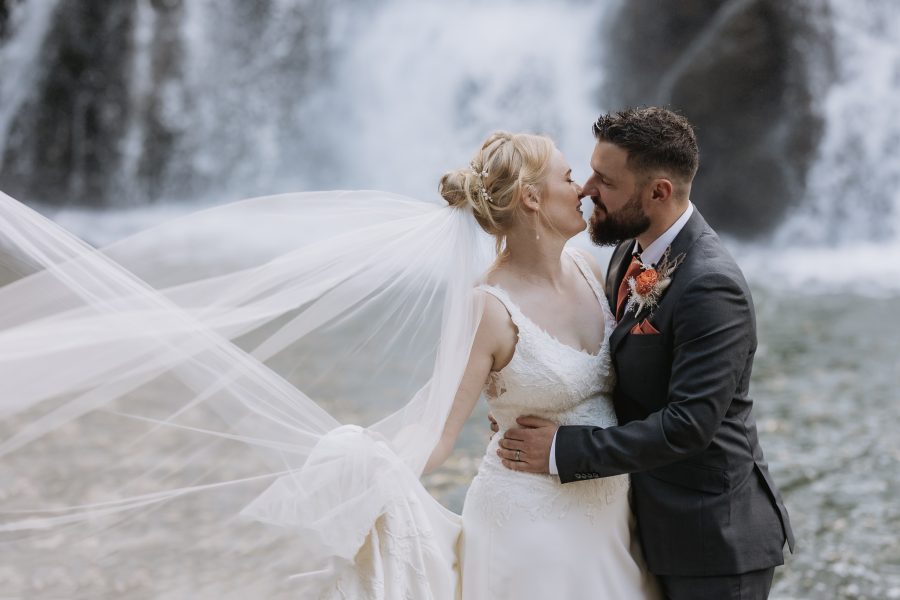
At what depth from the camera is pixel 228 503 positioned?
2.52 metres

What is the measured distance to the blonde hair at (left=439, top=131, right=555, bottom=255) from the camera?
2.70 metres

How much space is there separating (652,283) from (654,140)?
374 millimetres

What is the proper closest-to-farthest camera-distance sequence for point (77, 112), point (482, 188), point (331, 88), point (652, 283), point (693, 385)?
point (693, 385) → point (652, 283) → point (482, 188) → point (77, 112) → point (331, 88)

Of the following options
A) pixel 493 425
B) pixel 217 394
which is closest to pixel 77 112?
pixel 493 425

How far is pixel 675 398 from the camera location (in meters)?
2.46

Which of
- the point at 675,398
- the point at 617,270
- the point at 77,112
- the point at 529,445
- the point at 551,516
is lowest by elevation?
the point at 77,112

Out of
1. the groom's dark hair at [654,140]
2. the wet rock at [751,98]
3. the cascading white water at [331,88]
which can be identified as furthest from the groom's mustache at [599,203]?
the cascading white water at [331,88]

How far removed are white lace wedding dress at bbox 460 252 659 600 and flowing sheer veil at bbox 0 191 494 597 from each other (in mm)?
139

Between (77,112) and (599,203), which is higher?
(599,203)

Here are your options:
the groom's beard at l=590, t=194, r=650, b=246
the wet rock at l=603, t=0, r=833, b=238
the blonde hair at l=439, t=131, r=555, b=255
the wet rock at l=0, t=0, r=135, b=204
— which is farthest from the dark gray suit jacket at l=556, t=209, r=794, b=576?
the wet rock at l=0, t=0, r=135, b=204

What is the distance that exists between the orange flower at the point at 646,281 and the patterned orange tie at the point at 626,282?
52mm

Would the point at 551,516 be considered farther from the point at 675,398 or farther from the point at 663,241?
the point at 663,241

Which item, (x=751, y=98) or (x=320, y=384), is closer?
(x=320, y=384)

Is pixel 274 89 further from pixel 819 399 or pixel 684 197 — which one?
pixel 684 197
